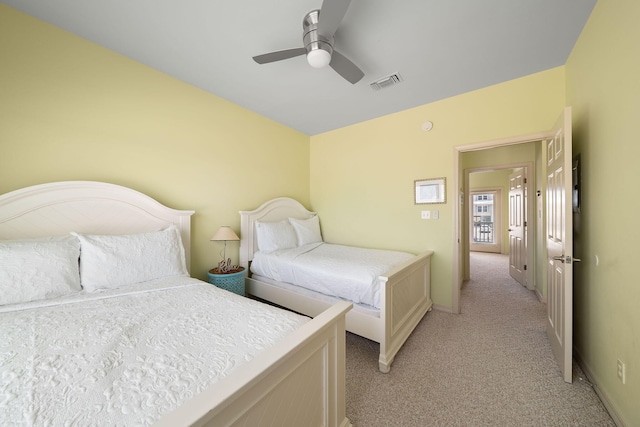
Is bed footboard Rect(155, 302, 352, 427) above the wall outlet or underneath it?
above

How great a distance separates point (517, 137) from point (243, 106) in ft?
10.4

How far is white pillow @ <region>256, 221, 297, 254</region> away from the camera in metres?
2.90

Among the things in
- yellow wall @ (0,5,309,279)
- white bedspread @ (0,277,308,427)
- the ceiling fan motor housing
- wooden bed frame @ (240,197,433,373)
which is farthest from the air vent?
white bedspread @ (0,277,308,427)

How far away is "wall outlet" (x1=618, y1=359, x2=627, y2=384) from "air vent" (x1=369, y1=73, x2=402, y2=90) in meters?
2.62

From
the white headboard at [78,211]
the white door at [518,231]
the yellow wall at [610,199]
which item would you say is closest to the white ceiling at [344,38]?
the yellow wall at [610,199]

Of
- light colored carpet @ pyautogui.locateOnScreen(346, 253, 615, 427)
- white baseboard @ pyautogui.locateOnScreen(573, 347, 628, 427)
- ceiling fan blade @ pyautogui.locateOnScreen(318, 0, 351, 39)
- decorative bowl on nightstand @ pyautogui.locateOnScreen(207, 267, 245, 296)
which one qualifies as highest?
ceiling fan blade @ pyautogui.locateOnScreen(318, 0, 351, 39)

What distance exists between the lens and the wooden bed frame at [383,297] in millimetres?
1811

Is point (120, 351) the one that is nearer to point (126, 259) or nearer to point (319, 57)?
point (126, 259)

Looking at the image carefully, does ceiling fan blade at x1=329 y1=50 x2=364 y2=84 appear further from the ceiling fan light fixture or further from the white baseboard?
the white baseboard

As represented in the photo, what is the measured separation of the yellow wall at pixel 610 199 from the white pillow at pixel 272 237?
108 inches

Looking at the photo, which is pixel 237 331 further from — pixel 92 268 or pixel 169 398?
pixel 92 268

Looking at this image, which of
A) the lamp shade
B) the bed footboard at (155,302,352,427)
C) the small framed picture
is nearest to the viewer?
the bed footboard at (155,302,352,427)

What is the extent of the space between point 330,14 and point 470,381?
103 inches

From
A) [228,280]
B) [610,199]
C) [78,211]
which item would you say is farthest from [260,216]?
[610,199]
